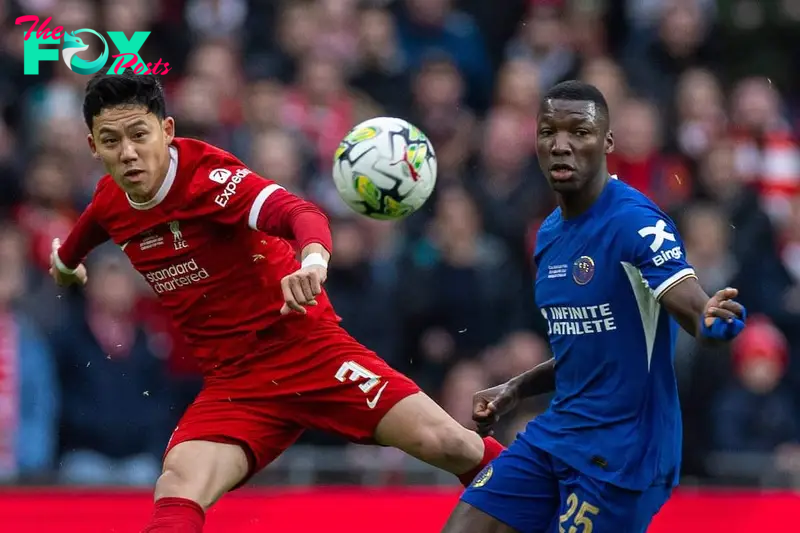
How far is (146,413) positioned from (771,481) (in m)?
3.86

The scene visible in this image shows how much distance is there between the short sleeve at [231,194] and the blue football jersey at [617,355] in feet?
4.45

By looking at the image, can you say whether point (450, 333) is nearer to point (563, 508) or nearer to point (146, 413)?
point (146, 413)

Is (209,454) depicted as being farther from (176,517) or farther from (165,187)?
(165,187)

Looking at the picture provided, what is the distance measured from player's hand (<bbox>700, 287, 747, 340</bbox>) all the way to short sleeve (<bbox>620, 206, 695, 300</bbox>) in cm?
41

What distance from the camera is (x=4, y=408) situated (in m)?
9.64

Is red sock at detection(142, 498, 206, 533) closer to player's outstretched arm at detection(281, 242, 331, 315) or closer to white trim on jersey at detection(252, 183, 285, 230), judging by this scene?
player's outstretched arm at detection(281, 242, 331, 315)

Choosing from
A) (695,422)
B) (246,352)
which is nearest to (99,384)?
(246,352)

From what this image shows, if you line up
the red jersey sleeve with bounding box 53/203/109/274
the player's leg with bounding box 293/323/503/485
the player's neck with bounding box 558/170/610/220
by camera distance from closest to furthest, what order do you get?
the player's neck with bounding box 558/170/610/220, the player's leg with bounding box 293/323/503/485, the red jersey sleeve with bounding box 53/203/109/274

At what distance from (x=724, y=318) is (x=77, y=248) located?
346 centimetres

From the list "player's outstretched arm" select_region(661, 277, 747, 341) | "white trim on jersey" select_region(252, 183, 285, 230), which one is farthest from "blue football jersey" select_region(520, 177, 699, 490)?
"white trim on jersey" select_region(252, 183, 285, 230)

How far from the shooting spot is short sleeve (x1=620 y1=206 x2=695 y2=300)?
5250 mm

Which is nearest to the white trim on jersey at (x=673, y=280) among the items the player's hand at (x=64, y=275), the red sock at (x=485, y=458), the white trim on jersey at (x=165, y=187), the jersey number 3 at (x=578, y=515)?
the jersey number 3 at (x=578, y=515)

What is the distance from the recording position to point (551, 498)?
19.1ft

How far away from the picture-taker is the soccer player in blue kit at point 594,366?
556cm
